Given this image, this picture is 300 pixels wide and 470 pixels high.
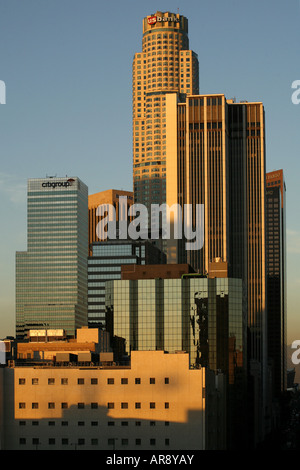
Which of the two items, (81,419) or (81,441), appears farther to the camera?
(81,419)

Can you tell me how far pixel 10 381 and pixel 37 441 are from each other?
1232 centimetres

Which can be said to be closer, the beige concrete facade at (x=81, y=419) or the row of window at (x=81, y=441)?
the row of window at (x=81, y=441)

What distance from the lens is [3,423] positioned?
19625 centimetres

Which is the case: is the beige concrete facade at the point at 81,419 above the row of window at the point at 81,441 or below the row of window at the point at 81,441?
above

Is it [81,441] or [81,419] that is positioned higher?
[81,419]

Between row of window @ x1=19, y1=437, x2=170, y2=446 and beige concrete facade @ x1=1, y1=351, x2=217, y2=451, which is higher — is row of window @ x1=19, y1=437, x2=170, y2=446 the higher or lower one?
the lower one

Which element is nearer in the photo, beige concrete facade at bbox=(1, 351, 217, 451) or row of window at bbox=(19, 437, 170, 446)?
row of window at bbox=(19, 437, 170, 446)
